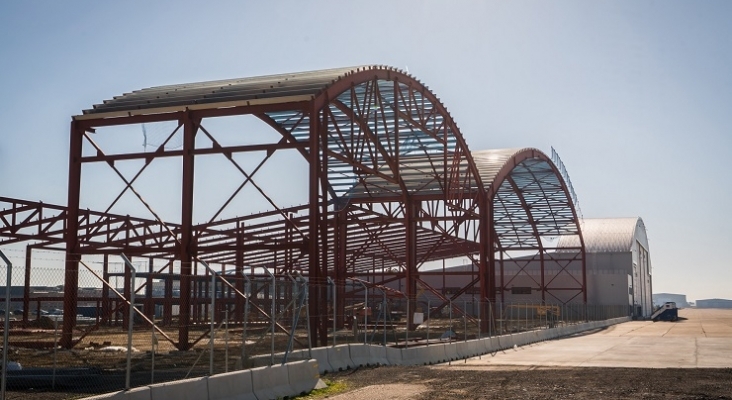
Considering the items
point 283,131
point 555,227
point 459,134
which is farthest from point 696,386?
point 555,227

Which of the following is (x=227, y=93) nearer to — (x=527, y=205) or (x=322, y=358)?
(x=322, y=358)

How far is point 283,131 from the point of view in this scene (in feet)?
111

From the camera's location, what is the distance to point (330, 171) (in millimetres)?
46844

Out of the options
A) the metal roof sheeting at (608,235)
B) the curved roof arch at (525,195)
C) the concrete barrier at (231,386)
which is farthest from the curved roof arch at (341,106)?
the metal roof sheeting at (608,235)

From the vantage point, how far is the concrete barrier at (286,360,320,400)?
17984 mm

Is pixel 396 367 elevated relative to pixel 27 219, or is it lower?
lower

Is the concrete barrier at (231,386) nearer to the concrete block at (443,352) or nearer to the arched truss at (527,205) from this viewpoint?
the concrete block at (443,352)

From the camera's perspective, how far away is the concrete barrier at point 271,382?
54.1 ft

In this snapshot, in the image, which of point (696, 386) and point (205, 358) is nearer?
point (696, 386)

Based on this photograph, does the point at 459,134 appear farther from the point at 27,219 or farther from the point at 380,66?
the point at 27,219

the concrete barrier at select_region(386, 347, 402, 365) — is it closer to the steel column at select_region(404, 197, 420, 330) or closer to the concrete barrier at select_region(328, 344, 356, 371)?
the concrete barrier at select_region(328, 344, 356, 371)

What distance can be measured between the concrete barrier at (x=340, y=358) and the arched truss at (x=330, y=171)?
63.3 inches

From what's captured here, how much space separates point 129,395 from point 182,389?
1317 mm

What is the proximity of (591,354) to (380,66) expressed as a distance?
14.3 meters
